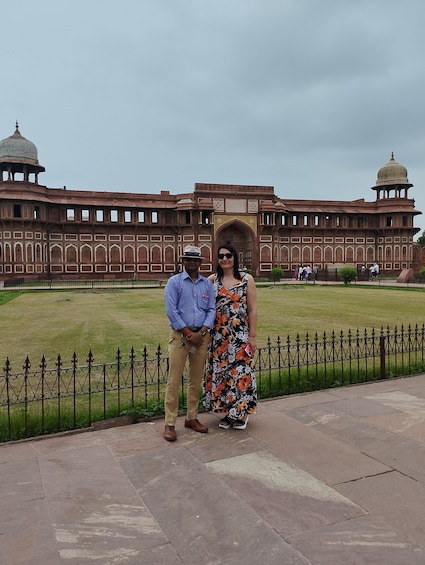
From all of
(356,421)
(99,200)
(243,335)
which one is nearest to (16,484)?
(243,335)

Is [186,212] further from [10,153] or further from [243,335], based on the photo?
[243,335]

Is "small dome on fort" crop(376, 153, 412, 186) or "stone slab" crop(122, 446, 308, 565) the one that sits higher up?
"small dome on fort" crop(376, 153, 412, 186)

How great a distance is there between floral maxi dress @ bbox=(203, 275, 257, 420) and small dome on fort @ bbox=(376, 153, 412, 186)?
46.0 meters

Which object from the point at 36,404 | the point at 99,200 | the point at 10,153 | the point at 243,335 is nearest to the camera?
the point at 243,335

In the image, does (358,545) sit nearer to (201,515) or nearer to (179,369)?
(201,515)

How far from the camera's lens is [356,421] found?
170 inches

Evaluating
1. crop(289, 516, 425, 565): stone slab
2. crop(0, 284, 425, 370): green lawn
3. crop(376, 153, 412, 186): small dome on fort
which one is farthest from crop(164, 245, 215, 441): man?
crop(376, 153, 412, 186): small dome on fort

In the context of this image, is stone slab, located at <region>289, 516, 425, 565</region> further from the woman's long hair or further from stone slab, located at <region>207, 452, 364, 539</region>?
the woman's long hair

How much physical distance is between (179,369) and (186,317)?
1.57 feet

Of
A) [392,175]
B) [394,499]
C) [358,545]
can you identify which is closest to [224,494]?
[358,545]

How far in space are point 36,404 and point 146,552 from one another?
3340mm

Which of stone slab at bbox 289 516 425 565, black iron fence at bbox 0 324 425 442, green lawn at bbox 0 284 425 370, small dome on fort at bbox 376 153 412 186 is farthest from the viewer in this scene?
small dome on fort at bbox 376 153 412 186

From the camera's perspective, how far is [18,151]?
36.4m

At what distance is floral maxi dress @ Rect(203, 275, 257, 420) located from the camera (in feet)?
13.6
